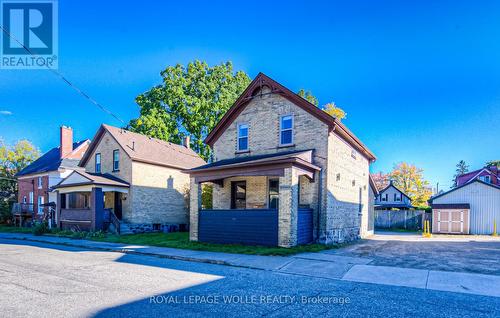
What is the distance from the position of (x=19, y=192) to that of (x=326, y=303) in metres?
42.0

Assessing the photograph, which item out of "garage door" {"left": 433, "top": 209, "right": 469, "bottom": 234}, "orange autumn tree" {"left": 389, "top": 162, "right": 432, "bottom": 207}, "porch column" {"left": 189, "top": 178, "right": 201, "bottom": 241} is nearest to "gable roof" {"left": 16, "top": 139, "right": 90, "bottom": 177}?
"porch column" {"left": 189, "top": 178, "right": 201, "bottom": 241}

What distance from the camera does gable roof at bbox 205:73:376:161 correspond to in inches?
604

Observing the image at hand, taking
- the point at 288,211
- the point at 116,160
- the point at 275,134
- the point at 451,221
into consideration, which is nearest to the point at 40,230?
the point at 116,160

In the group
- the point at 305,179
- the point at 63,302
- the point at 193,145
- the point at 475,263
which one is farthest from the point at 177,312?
the point at 193,145

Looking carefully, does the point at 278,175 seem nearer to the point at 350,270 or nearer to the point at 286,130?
the point at 286,130

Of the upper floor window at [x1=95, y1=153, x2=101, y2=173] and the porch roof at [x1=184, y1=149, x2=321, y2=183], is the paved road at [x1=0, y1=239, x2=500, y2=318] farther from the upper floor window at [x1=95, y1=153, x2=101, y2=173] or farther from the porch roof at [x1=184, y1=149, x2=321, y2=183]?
the upper floor window at [x1=95, y1=153, x2=101, y2=173]

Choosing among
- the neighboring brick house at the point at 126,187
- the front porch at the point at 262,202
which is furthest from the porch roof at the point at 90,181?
the front porch at the point at 262,202

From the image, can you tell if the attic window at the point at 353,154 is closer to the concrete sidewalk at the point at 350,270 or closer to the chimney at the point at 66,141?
the concrete sidewalk at the point at 350,270

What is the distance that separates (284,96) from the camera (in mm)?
16578

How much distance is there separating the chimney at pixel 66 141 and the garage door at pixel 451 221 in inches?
1384

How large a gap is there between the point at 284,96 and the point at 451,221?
18.9 m

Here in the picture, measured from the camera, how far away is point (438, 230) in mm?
26438

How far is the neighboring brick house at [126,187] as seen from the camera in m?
22.4

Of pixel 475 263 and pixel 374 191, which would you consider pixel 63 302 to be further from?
pixel 374 191
